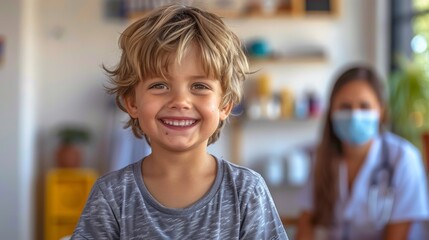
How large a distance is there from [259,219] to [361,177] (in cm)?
153

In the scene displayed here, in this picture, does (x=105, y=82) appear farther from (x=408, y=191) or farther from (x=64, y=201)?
(x=408, y=191)

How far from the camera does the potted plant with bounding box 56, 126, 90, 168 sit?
5070 mm

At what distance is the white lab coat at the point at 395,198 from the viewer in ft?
8.31

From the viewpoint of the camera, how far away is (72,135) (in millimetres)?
5070

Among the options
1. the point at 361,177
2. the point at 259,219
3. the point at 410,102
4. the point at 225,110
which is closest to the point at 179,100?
the point at 225,110

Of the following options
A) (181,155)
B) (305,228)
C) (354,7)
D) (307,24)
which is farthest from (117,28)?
(181,155)

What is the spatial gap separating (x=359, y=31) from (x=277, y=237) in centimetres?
450

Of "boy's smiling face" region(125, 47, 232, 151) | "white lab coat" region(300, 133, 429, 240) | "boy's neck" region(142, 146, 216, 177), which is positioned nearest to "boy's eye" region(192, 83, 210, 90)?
"boy's smiling face" region(125, 47, 232, 151)

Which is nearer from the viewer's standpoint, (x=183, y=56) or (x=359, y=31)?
(x=183, y=56)

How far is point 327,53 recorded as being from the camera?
5.40 metres

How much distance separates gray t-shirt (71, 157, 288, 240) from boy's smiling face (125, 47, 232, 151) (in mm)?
88

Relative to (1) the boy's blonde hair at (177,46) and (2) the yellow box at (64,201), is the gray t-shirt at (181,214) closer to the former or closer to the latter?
(1) the boy's blonde hair at (177,46)

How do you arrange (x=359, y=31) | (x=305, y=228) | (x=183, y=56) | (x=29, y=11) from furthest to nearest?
(x=359, y=31) < (x=29, y=11) < (x=305, y=228) < (x=183, y=56)

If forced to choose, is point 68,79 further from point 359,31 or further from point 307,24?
point 359,31
